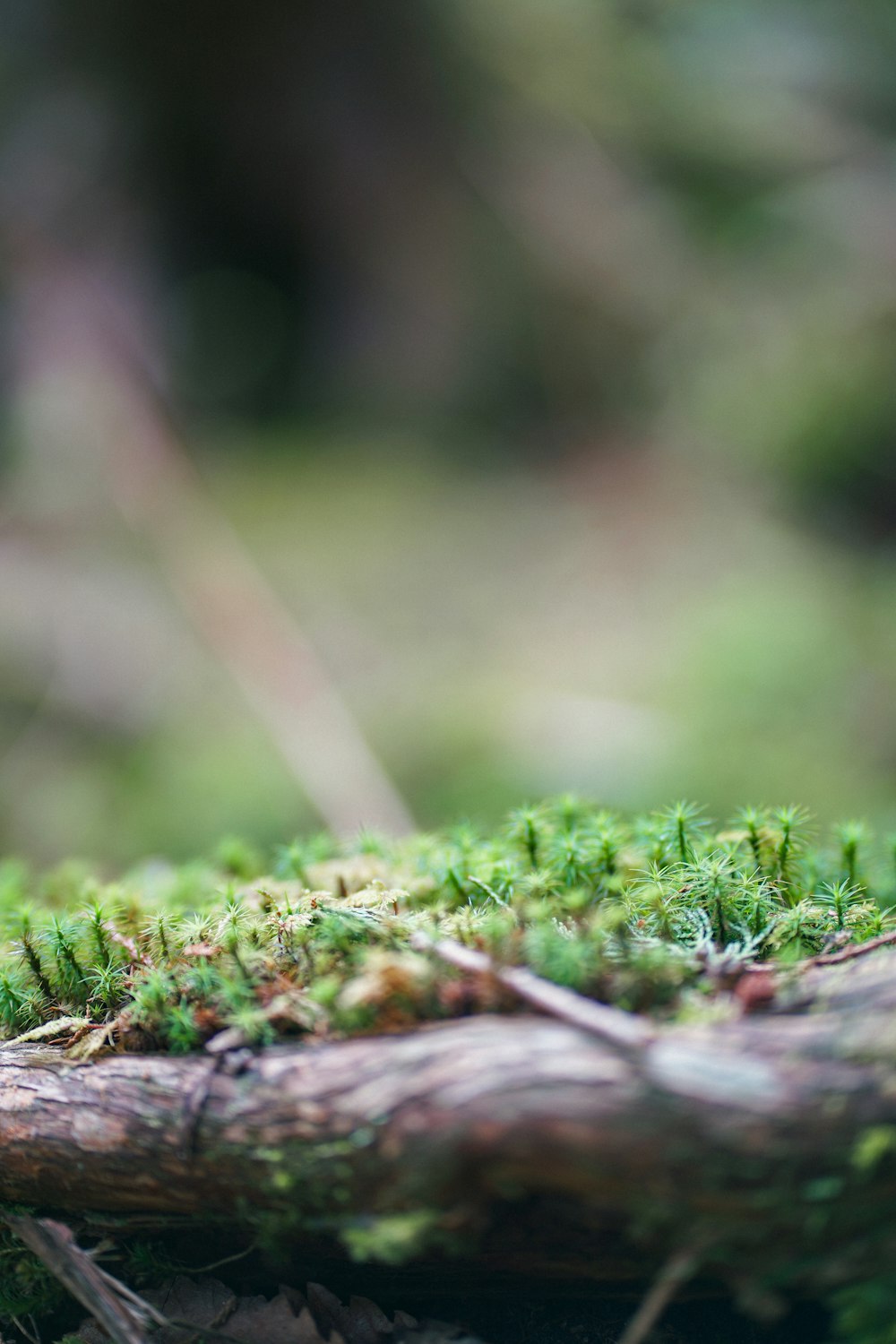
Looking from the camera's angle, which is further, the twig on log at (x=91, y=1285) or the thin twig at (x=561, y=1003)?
the twig on log at (x=91, y=1285)

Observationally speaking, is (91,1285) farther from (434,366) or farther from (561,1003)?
(434,366)

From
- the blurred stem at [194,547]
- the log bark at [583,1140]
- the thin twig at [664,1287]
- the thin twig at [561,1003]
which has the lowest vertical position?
the thin twig at [664,1287]

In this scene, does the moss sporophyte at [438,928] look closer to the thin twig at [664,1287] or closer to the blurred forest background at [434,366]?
the thin twig at [664,1287]

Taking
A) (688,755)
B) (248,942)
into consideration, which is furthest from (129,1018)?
(688,755)

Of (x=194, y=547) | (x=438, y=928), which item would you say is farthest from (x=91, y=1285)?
(x=194, y=547)

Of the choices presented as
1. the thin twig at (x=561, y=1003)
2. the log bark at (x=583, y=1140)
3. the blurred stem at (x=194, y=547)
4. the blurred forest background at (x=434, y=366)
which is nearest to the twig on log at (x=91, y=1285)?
the log bark at (x=583, y=1140)
